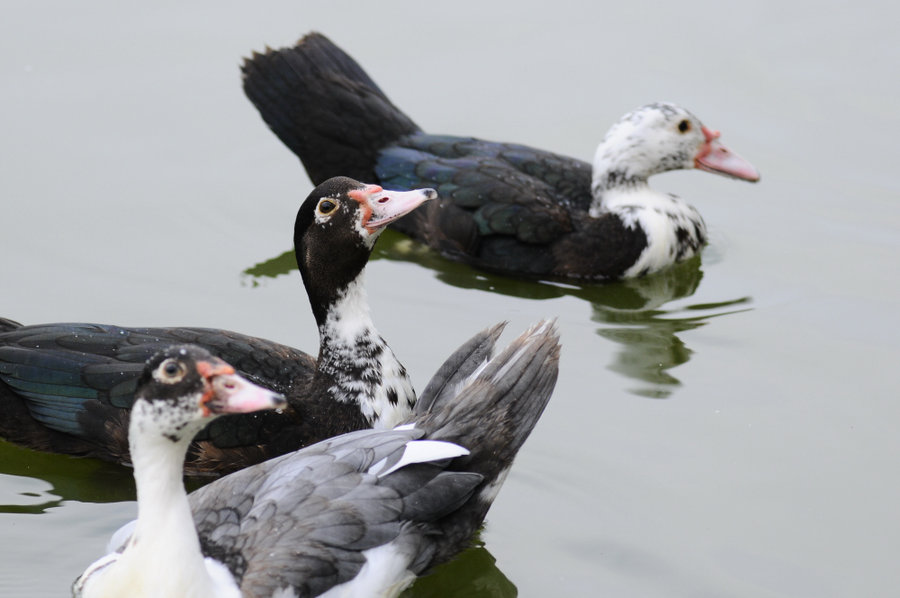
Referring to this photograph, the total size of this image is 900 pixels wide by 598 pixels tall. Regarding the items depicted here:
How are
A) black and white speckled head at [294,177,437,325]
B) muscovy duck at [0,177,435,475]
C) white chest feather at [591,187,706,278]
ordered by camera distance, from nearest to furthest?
muscovy duck at [0,177,435,475], black and white speckled head at [294,177,437,325], white chest feather at [591,187,706,278]

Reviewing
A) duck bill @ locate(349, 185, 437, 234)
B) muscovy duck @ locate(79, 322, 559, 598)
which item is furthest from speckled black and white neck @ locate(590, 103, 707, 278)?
muscovy duck @ locate(79, 322, 559, 598)

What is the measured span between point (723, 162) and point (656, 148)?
0.38 m

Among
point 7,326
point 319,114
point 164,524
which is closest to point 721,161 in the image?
point 319,114

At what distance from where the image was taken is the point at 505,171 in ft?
25.2

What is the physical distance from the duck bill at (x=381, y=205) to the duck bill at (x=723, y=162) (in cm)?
271

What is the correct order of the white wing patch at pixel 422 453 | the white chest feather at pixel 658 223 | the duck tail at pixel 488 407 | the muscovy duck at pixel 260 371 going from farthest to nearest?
the white chest feather at pixel 658 223 < the muscovy duck at pixel 260 371 < the duck tail at pixel 488 407 < the white wing patch at pixel 422 453

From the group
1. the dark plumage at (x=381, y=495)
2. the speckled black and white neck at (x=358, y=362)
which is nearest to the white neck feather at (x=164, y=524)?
the dark plumage at (x=381, y=495)

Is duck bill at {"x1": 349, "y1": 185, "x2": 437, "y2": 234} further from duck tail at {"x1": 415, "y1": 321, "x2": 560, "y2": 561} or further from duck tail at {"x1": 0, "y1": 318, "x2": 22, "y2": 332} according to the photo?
duck tail at {"x1": 0, "y1": 318, "x2": 22, "y2": 332}

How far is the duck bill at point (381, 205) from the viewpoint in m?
5.71

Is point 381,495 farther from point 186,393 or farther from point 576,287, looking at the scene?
point 576,287

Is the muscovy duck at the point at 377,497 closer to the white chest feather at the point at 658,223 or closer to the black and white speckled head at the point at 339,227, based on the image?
the black and white speckled head at the point at 339,227

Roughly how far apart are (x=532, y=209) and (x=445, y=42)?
2.39 meters

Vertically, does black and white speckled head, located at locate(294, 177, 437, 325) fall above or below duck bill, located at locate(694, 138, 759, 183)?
below

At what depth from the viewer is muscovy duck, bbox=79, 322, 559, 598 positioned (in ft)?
15.4
